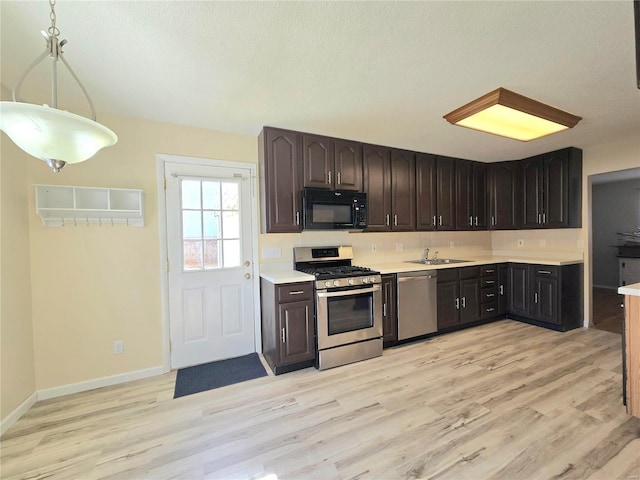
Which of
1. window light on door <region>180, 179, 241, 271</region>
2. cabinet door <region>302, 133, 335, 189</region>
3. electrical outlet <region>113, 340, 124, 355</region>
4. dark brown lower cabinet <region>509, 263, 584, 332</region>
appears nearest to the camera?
electrical outlet <region>113, 340, 124, 355</region>

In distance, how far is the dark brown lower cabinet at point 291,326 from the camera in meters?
2.54

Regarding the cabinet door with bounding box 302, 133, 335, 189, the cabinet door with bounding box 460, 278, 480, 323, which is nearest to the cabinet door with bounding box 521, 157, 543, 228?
the cabinet door with bounding box 460, 278, 480, 323

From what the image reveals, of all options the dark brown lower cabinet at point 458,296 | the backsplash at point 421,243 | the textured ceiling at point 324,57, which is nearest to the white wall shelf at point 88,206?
the textured ceiling at point 324,57

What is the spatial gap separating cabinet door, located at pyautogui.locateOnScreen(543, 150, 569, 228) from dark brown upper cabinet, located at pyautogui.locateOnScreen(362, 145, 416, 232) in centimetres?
190

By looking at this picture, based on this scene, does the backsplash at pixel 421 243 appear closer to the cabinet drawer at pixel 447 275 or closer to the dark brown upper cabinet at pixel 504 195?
the dark brown upper cabinet at pixel 504 195

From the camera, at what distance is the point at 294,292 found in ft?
8.46

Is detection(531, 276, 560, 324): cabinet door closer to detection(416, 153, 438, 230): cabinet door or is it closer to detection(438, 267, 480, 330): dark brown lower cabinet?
detection(438, 267, 480, 330): dark brown lower cabinet

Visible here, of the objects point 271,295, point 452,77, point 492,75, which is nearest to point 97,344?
point 271,295

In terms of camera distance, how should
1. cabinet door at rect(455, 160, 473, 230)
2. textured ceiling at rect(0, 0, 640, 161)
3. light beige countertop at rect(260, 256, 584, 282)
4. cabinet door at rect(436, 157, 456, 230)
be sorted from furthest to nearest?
cabinet door at rect(455, 160, 473, 230)
cabinet door at rect(436, 157, 456, 230)
light beige countertop at rect(260, 256, 584, 282)
textured ceiling at rect(0, 0, 640, 161)

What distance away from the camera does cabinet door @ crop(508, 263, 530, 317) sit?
3717mm

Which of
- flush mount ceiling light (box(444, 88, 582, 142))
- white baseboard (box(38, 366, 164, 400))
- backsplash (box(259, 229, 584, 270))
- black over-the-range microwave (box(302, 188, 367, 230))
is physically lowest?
white baseboard (box(38, 366, 164, 400))

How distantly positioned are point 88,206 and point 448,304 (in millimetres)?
3971

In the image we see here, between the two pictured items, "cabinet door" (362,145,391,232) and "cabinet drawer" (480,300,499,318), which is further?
"cabinet drawer" (480,300,499,318)

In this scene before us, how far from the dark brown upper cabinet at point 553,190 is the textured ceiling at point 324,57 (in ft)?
3.51
